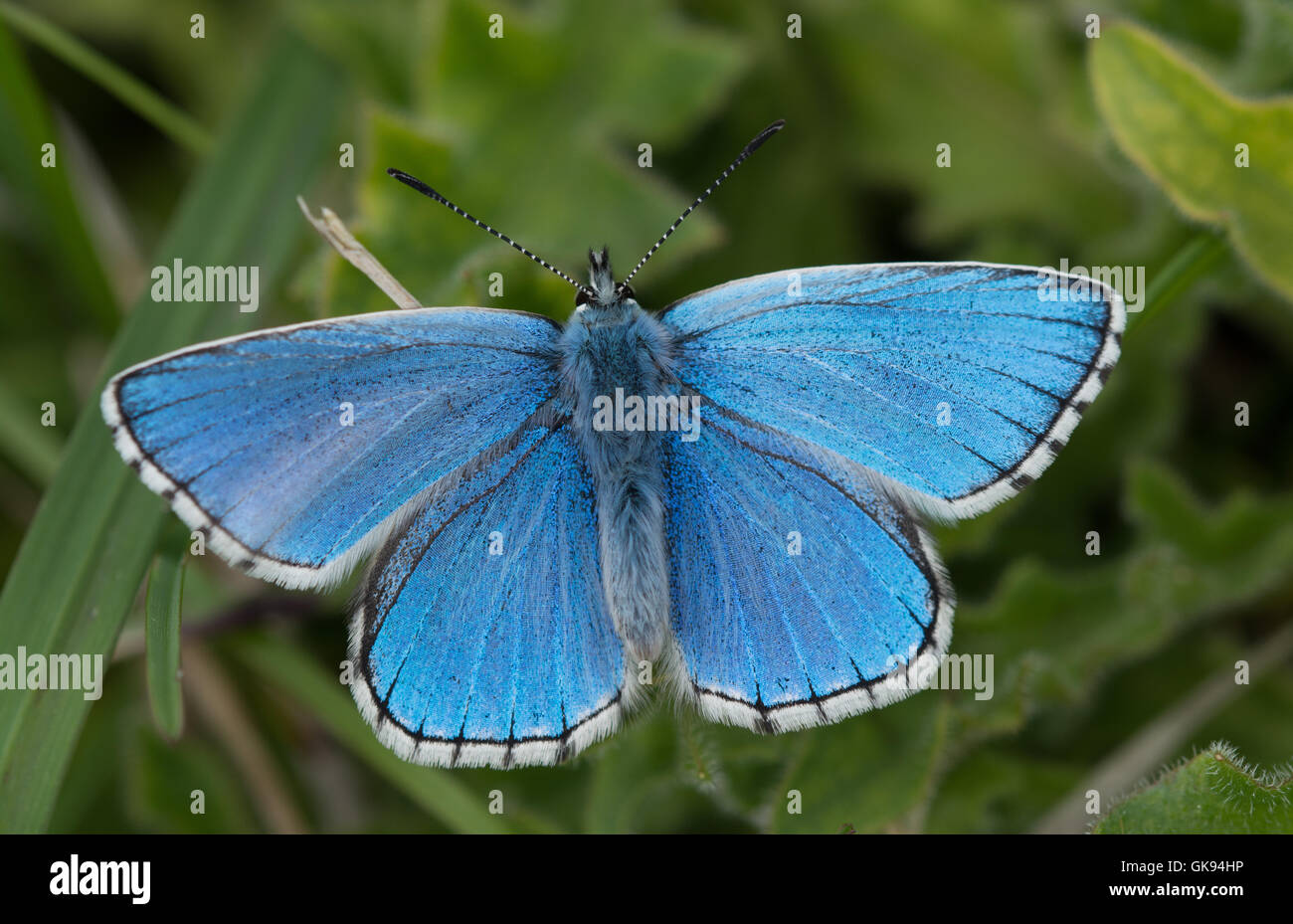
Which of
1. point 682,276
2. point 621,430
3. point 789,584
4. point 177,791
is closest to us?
point 789,584

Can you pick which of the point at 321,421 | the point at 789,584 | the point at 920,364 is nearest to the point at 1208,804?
the point at 789,584

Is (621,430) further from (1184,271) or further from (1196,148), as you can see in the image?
(1196,148)

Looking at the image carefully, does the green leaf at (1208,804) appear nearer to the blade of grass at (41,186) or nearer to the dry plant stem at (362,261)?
the dry plant stem at (362,261)

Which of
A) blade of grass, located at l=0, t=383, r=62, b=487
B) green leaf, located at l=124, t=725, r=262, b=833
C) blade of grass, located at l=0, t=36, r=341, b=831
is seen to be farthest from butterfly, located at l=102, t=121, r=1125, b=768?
blade of grass, located at l=0, t=383, r=62, b=487

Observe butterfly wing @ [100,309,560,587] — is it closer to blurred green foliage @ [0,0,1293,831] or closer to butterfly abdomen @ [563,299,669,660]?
butterfly abdomen @ [563,299,669,660]

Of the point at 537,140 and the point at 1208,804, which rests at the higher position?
the point at 537,140

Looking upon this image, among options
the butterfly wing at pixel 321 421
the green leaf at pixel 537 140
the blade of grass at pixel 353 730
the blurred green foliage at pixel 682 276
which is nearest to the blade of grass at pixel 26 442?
the blurred green foliage at pixel 682 276
